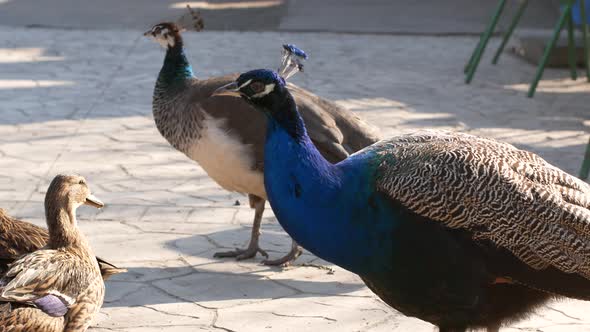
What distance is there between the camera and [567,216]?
148 inches

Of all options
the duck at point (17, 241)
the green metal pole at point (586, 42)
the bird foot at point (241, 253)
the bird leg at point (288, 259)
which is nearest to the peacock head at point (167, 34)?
the bird foot at point (241, 253)

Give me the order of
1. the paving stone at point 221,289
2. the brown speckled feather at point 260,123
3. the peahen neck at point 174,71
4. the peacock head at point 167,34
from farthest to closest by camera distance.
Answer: the peacock head at point 167,34 → the peahen neck at point 174,71 → the brown speckled feather at point 260,123 → the paving stone at point 221,289

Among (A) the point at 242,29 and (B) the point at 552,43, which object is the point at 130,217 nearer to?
(B) the point at 552,43

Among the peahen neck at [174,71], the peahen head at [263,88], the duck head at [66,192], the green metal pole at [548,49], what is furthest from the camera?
the green metal pole at [548,49]

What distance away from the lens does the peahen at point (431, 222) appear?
145 inches

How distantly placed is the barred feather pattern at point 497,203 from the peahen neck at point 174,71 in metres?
2.14

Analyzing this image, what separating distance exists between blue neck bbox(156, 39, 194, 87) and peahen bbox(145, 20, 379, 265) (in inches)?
5.8

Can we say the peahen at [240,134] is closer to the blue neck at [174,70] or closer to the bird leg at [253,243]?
the bird leg at [253,243]

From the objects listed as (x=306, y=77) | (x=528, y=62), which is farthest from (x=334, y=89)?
(x=528, y=62)

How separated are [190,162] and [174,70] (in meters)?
1.72

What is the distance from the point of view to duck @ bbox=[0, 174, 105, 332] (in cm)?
373

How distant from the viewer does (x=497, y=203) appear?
12.2 ft

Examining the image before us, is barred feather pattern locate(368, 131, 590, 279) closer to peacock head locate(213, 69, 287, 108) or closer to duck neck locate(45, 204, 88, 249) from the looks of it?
peacock head locate(213, 69, 287, 108)

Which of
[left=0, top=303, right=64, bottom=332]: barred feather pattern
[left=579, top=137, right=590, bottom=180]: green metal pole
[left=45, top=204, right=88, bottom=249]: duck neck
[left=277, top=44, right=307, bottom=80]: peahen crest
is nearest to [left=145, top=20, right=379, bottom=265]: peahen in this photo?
[left=277, top=44, right=307, bottom=80]: peahen crest
